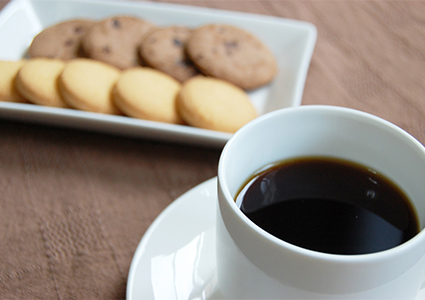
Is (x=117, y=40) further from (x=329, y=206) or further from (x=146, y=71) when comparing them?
(x=329, y=206)

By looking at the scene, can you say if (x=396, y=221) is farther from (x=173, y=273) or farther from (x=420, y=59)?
(x=420, y=59)

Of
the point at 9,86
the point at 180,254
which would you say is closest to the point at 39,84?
the point at 9,86

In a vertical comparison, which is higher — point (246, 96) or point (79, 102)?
point (79, 102)

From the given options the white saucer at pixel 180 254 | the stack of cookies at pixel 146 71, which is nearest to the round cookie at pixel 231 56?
the stack of cookies at pixel 146 71

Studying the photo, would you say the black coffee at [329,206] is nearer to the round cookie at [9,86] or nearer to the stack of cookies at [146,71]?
the stack of cookies at [146,71]

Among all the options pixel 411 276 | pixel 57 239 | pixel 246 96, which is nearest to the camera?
pixel 411 276

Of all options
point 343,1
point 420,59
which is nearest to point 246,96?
point 420,59

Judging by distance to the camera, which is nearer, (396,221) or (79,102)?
(396,221)
